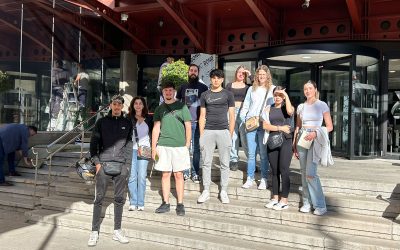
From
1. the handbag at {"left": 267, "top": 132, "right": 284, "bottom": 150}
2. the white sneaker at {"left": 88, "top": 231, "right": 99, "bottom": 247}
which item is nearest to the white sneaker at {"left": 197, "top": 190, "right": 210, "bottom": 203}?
the handbag at {"left": 267, "top": 132, "right": 284, "bottom": 150}

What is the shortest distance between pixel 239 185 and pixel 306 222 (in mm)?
1451

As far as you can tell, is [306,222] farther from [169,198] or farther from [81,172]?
[81,172]

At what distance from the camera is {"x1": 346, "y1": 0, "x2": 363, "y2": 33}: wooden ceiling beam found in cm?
920

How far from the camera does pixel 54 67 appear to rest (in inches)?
471

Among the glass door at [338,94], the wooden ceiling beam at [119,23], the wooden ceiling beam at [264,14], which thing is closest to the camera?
the glass door at [338,94]

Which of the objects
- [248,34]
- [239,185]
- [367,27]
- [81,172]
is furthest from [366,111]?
[81,172]

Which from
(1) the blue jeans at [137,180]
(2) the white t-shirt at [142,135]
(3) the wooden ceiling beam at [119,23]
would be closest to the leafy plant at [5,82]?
(3) the wooden ceiling beam at [119,23]

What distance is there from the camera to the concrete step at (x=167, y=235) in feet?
15.4

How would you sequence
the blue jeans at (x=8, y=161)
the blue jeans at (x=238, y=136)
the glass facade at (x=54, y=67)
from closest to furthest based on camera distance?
1. the blue jeans at (x=238, y=136)
2. the blue jeans at (x=8, y=161)
3. the glass facade at (x=54, y=67)

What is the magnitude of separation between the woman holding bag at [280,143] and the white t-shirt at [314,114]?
0.27 metres

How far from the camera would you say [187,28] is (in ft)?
37.2

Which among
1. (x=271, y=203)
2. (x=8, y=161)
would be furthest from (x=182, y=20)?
(x=271, y=203)

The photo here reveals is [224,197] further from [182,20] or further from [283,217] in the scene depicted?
[182,20]

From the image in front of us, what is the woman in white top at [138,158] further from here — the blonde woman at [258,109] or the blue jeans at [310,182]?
the blue jeans at [310,182]
